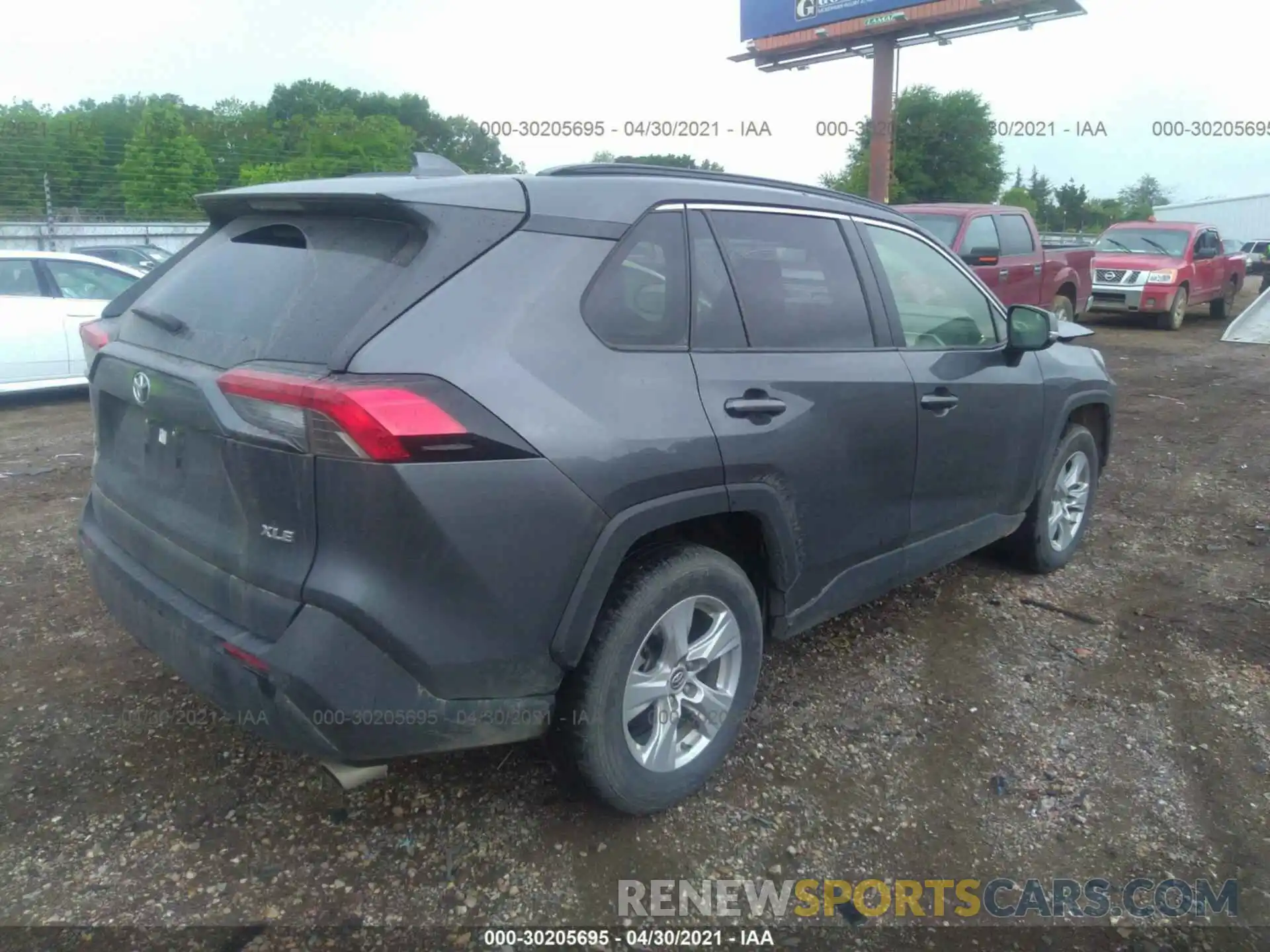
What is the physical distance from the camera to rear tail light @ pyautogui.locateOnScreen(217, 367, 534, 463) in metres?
2.14

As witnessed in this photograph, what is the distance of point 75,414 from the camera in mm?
8453

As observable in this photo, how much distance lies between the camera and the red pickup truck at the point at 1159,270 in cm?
1513

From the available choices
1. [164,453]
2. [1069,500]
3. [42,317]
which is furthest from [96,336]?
[42,317]

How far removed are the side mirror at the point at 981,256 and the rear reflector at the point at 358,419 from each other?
8.86 metres

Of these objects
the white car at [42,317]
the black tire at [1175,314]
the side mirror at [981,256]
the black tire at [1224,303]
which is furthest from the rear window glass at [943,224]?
the black tire at [1224,303]

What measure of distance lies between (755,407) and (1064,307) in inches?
437

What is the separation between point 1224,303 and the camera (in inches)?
682

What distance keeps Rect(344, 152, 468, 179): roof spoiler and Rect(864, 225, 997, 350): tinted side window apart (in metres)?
1.54

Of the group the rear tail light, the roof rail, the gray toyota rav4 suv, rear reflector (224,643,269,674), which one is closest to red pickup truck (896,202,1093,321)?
the roof rail

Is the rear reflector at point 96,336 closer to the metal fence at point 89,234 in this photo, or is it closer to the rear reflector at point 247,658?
the rear reflector at point 247,658

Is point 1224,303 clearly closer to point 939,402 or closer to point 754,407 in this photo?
point 939,402

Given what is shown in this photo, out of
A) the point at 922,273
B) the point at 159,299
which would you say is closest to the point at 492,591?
the point at 159,299

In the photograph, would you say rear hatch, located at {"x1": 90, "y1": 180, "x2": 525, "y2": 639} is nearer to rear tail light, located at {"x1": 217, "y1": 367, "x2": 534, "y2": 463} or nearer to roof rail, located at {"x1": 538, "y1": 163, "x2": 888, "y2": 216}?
rear tail light, located at {"x1": 217, "y1": 367, "x2": 534, "y2": 463}

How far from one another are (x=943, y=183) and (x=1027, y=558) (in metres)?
40.0
